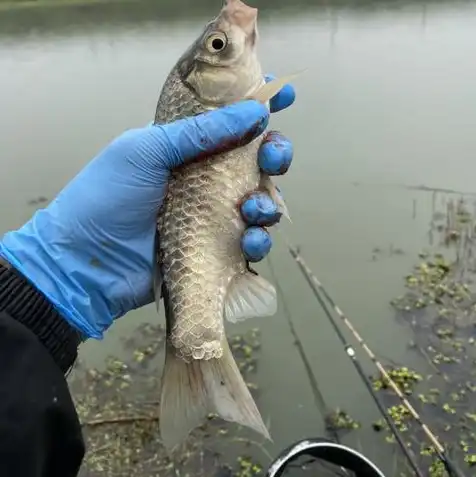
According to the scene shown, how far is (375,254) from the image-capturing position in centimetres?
633

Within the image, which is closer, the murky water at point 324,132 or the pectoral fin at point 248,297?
the pectoral fin at point 248,297

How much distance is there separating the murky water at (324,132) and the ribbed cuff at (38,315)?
265cm

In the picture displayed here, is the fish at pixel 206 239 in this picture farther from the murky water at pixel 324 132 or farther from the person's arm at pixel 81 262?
the murky water at pixel 324 132

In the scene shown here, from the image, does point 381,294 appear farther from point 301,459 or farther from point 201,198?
point 201,198

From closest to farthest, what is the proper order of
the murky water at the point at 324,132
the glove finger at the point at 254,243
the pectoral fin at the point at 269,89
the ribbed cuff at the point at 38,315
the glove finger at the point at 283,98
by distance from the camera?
the ribbed cuff at the point at 38,315, the pectoral fin at the point at 269,89, the glove finger at the point at 254,243, the glove finger at the point at 283,98, the murky water at the point at 324,132

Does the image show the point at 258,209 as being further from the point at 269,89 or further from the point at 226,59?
the point at 226,59

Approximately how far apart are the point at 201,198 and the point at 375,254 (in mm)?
4472

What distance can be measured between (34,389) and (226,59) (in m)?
1.24

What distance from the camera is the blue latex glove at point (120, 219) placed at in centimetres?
216

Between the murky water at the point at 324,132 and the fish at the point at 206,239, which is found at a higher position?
the fish at the point at 206,239

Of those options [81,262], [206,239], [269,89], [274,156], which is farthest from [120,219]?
[269,89]

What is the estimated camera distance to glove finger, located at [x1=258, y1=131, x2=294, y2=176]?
87.1 inches

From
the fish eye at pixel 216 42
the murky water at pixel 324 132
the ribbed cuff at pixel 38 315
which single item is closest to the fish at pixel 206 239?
the fish eye at pixel 216 42

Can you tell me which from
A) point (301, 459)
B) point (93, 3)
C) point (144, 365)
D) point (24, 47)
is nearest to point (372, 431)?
point (301, 459)
